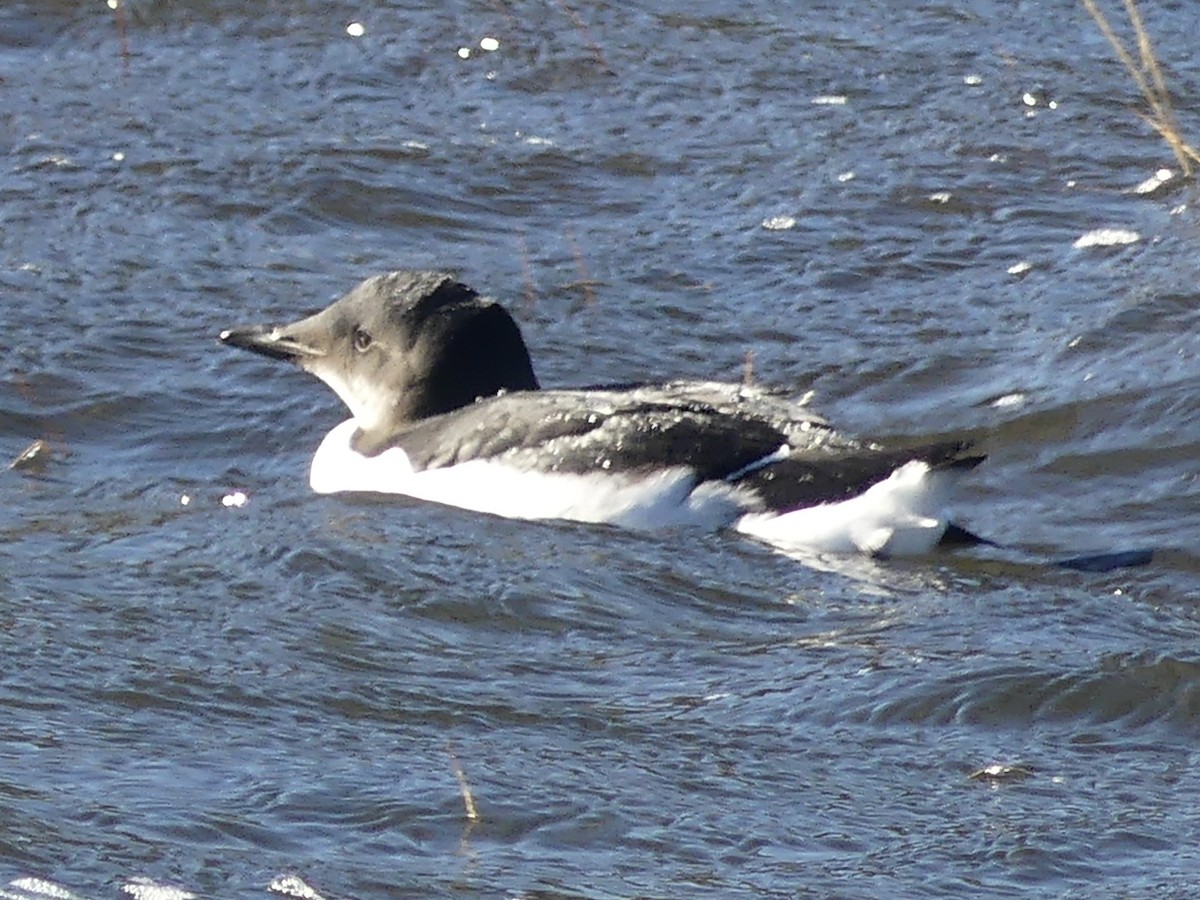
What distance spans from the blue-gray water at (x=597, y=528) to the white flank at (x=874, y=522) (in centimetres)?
9

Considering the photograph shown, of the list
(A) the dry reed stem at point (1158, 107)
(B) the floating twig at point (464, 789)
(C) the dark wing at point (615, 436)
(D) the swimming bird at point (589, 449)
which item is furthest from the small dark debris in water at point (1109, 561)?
(B) the floating twig at point (464, 789)

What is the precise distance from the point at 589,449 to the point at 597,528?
0.62 ft

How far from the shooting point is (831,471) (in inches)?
248

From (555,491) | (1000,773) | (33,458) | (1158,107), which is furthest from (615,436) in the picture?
(1158,107)

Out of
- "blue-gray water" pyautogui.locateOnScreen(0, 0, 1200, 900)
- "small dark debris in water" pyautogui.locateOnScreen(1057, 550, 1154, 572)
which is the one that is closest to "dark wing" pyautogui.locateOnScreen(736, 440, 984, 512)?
"blue-gray water" pyautogui.locateOnScreen(0, 0, 1200, 900)

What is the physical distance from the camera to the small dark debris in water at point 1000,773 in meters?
4.62

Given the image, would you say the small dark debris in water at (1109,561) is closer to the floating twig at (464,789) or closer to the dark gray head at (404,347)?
the dark gray head at (404,347)

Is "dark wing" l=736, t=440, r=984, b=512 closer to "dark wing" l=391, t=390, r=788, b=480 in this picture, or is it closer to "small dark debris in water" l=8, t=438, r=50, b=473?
"dark wing" l=391, t=390, r=788, b=480

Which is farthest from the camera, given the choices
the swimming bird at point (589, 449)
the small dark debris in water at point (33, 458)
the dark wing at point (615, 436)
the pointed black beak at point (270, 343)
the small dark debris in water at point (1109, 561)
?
the pointed black beak at point (270, 343)

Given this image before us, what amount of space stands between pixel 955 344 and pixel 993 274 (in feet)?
1.93

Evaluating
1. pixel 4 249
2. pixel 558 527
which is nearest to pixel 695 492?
pixel 558 527

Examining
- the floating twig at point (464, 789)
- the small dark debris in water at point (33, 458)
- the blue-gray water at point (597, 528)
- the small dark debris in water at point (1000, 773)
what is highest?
the floating twig at point (464, 789)

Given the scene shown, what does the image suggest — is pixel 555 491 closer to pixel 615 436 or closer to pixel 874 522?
pixel 615 436

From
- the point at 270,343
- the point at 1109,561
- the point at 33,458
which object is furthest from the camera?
the point at 270,343
